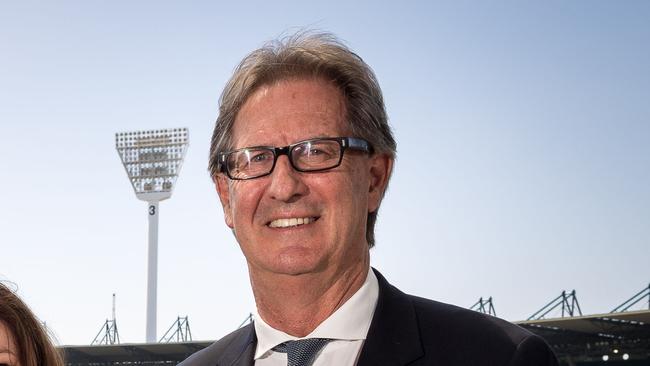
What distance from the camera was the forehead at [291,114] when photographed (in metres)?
2.43

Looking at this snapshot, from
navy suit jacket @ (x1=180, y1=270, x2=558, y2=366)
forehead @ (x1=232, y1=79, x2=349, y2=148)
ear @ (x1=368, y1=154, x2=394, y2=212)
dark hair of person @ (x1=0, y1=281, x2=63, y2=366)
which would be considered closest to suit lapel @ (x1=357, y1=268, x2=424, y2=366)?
navy suit jacket @ (x1=180, y1=270, x2=558, y2=366)

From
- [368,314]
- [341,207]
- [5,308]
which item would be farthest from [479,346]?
[5,308]

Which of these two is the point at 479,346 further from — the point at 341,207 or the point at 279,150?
the point at 279,150

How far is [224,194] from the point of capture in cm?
262

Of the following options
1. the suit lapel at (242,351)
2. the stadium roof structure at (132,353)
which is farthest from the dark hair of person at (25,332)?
the stadium roof structure at (132,353)

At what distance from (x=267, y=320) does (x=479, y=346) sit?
0.54 metres

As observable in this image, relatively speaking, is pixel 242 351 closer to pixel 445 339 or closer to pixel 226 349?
pixel 226 349

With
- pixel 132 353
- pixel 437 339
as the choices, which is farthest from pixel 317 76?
pixel 132 353

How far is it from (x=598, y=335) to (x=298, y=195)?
2289cm

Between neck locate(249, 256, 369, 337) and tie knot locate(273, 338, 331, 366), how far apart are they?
0.04 metres

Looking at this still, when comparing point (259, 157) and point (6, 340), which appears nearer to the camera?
point (259, 157)

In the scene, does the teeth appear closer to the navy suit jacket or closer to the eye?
the eye

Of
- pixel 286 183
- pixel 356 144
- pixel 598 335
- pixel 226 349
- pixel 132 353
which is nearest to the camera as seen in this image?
pixel 286 183

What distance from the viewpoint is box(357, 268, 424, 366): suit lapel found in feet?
7.72
